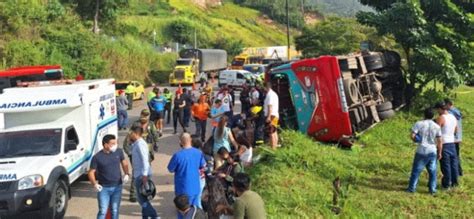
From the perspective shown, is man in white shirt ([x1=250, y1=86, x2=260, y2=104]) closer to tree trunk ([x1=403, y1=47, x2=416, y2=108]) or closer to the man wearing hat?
the man wearing hat

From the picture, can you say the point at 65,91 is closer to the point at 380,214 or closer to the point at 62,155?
the point at 62,155

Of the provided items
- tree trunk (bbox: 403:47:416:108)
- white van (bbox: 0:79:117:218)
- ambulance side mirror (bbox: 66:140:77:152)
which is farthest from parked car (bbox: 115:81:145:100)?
ambulance side mirror (bbox: 66:140:77:152)

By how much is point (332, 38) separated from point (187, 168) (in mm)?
43124

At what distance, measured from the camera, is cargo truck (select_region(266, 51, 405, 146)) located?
13.8m

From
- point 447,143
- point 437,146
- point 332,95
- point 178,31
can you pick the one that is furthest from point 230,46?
point 437,146

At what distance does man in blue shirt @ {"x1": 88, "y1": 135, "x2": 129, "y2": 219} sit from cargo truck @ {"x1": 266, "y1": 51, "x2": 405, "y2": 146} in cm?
707

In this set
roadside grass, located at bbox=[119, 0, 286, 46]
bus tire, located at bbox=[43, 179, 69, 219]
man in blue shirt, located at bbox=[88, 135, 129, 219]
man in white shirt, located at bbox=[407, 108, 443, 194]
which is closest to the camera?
man in blue shirt, located at bbox=[88, 135, 129, 219]

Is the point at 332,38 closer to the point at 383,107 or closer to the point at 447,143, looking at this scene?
the point at 383,107

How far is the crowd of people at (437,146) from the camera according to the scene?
→ 950 centimetres

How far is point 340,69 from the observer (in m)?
14.1

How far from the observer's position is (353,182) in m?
10.7

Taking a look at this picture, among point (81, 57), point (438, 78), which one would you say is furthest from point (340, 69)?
point (81, 57)

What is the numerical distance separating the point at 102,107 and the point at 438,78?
34.1ft

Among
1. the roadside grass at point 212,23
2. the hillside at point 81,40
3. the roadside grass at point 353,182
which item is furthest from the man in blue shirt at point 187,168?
the roadside grass at point 212,23
